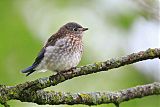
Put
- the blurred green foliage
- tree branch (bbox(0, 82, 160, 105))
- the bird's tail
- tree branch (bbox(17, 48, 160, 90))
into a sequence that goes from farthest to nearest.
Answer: the blurred green foliage
the bird's tail
tree branch (bbox(0, 82, 160, 105))
tree branch (bbox(17, 48, 160, 90))

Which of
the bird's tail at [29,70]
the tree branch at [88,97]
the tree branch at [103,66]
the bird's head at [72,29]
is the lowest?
the tree branch at [88,97]

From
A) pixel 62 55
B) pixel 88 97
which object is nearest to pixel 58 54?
pixel 62 55

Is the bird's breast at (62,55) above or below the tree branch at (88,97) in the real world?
above

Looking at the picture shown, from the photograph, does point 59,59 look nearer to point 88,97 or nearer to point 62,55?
point 62,55

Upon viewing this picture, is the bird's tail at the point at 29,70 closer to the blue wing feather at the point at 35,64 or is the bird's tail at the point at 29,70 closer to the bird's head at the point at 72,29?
the blue wing feather at the point at 35,64

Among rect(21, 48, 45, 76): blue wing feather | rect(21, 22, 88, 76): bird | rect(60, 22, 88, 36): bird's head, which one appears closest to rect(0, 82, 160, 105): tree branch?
rect(21, 22, 88, 76): bird

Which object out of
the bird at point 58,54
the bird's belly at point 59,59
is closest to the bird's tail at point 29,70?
the bird at point 58,54

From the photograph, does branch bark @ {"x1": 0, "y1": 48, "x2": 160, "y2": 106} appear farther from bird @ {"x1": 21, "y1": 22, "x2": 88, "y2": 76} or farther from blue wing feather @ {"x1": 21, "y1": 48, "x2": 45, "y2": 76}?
blue wing feather @ {"x1": 21, "y1": 48, "x2": 45, "y2": 76}
